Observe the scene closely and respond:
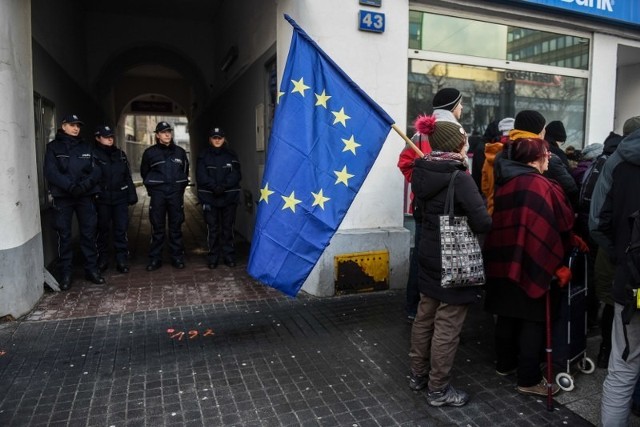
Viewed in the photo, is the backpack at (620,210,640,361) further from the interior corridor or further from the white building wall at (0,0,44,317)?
the white building wall at (0,0,44,317)

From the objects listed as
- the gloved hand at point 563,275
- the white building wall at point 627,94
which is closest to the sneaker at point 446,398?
the gloved hand at point 563,275

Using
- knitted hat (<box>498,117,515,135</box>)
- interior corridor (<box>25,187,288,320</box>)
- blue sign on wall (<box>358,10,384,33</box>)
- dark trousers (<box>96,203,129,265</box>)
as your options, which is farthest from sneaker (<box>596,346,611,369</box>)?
dark trousers (<box>96,203,129,265</box>)

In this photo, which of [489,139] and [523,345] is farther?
[489,139]

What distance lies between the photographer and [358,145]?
3742 millimetres

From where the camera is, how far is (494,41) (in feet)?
21.4

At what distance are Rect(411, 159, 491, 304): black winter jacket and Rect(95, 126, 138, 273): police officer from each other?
14.7 ft

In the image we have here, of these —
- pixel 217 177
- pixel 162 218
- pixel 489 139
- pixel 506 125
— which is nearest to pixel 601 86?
pixel 489 139

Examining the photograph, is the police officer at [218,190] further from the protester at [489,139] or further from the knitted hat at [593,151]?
the knitted hat at [593,151]

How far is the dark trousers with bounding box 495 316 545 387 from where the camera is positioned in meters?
3.30

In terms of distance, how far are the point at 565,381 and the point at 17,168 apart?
5.09 meters

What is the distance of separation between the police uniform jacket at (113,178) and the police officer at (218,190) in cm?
93

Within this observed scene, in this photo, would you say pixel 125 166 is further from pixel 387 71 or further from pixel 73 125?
pixel 387 71

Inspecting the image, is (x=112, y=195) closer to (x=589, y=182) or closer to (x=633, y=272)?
(x=589, y=182)

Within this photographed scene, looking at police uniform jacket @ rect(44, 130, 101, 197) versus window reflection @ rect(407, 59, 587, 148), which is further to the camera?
window reflection @ rect(407, 59, 587, 148)
